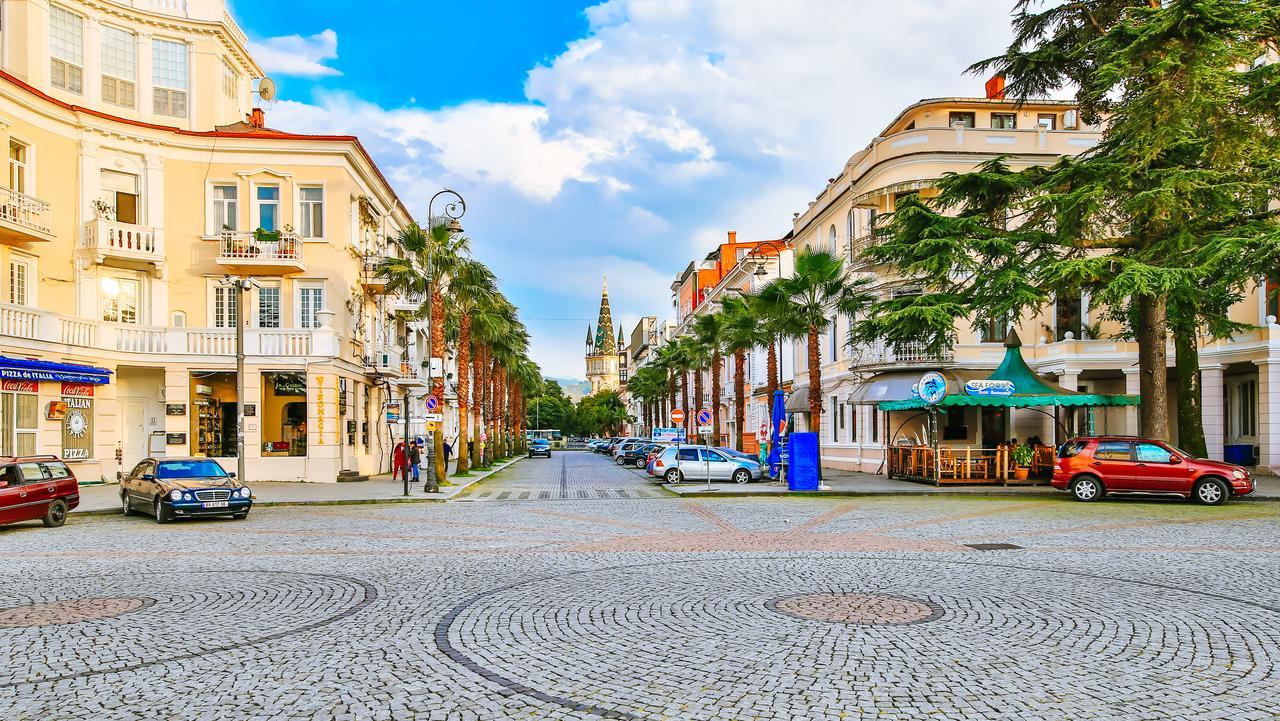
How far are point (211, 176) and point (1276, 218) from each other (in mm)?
32521

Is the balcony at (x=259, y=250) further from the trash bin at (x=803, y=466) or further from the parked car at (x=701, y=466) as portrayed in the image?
the trash bin at (x=803, y=466)

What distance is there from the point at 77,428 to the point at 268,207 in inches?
364

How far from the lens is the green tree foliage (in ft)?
71.8

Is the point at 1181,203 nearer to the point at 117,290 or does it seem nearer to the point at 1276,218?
the point at 1276,218

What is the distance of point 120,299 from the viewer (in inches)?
1192

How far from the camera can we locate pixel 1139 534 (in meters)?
15.9

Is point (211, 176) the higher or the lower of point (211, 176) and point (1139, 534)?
the higher

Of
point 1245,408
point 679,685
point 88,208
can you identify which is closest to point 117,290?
point 88,208

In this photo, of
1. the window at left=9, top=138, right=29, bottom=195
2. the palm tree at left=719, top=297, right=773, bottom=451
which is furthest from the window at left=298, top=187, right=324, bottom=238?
the palm tree at left=719, top=297, right=773, bottom=451

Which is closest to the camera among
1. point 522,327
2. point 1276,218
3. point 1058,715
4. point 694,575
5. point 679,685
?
point 1058,715

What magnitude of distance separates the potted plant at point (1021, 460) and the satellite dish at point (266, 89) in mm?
30691

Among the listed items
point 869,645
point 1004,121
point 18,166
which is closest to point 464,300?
point 18,166

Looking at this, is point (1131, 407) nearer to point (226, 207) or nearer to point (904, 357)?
point (904, 357)

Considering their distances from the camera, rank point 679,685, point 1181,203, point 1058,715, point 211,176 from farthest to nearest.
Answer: point 211,176 < point 1181,203 < point 679,685 < point 1058,715
